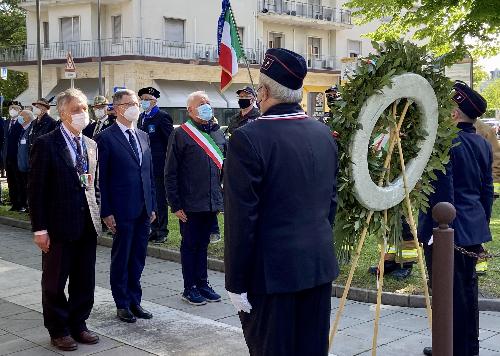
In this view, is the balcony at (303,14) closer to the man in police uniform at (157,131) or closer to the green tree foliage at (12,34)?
the green tree foliage at (12,34)

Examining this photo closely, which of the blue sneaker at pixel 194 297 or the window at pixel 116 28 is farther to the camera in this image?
the window at pixel 116 28

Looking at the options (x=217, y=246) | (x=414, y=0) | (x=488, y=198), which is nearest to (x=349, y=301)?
(x=488, y=198)

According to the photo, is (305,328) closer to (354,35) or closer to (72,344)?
(72,344)

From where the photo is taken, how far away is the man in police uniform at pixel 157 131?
33.0ft

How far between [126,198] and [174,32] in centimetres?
3066

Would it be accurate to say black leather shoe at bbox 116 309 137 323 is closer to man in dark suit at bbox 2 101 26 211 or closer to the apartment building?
man in dark suit at bbox 2 101 26 211

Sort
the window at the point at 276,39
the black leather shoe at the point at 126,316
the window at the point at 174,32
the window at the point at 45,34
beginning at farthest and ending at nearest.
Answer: the window at the point at 276,39 → the window at the point at 45,34 → the window at the point at 174,32 → the black leather shoe at the point at 126,316

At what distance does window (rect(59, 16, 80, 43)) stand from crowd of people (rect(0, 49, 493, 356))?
27.2 metres

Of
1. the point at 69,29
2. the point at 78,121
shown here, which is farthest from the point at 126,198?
the point at 69,29

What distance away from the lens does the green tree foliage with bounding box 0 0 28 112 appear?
42.6 m

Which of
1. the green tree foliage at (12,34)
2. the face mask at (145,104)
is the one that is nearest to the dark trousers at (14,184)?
the face mask at (145,104)

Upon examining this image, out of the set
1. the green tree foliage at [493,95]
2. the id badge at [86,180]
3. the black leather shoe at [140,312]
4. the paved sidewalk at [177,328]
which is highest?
the green tree foliage at [493,95]

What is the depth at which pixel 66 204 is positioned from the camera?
572 cm

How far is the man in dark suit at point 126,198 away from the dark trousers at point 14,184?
27.4ft
